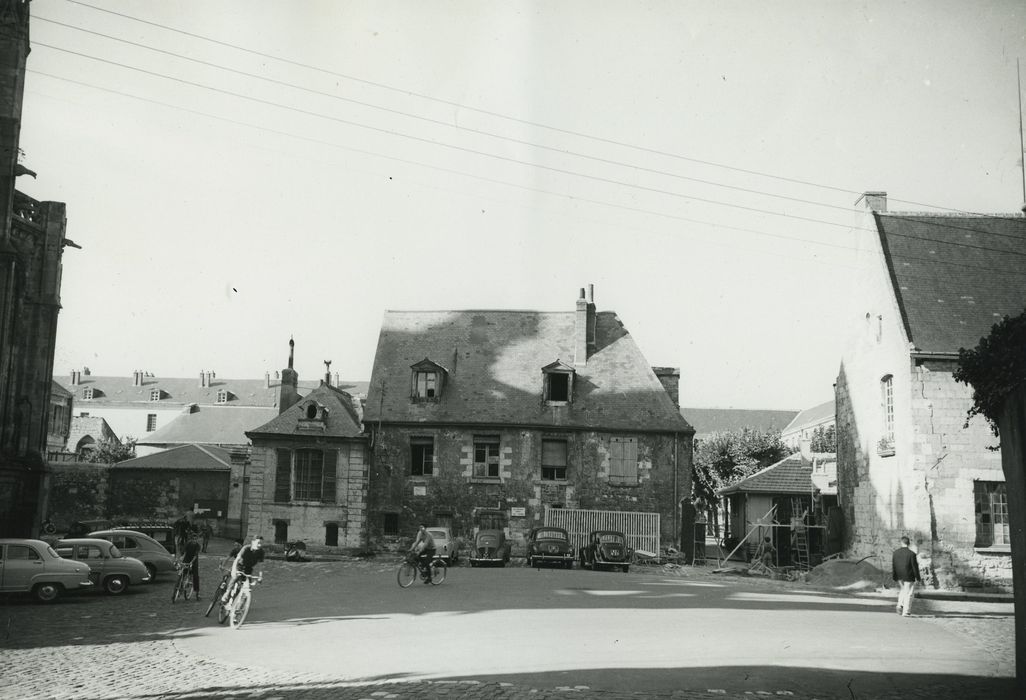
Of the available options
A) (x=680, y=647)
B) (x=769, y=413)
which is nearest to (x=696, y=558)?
(x=680, y=647)

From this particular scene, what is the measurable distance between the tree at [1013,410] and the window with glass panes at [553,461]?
25494 mm

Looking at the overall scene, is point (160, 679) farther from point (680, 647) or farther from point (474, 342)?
point (474, 342)

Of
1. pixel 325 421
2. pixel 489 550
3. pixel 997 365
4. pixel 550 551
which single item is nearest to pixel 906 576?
pixel 997 365

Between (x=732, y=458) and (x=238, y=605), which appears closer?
(x=238, y=605)

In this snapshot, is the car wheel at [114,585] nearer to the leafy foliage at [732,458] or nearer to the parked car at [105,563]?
the parked car at [105,563]

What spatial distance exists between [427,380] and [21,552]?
2026 cm

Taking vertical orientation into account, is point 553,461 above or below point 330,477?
above

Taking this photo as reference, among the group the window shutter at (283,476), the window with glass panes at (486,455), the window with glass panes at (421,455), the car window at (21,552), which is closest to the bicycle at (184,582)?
the car window at (21,552)

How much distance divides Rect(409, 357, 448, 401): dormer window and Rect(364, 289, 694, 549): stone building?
0.05 m

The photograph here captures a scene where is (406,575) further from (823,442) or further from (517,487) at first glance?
(823,442)

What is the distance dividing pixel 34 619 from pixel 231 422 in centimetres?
5962

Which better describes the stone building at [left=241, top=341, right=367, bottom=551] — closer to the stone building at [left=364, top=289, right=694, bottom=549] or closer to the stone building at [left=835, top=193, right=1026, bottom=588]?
the stone building at [left=364, top=289, right=694, bottom=549]

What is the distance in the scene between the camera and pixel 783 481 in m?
38.8

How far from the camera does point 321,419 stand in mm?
35000
